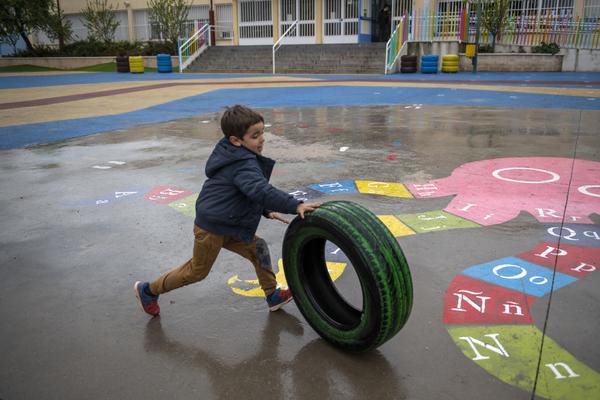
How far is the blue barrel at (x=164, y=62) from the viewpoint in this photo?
27766 millimetres

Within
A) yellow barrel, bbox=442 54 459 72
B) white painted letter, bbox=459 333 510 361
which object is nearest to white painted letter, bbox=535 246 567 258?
white painted letter, bbox=459 333 510 361

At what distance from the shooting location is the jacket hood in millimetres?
2641

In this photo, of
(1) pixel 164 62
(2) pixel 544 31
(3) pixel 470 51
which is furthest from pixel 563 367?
(1) pixel 164 62

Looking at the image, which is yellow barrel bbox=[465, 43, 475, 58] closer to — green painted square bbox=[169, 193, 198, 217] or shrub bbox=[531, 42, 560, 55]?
shrub bbox=[531, 42, 560, 55]

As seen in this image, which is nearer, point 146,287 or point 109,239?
point 146,287

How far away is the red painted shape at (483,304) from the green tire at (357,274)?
633 mm

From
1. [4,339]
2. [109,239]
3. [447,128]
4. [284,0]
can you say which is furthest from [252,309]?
[284,0]

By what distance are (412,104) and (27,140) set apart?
8.69 metres

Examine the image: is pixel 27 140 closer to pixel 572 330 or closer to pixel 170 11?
pixel 572 330

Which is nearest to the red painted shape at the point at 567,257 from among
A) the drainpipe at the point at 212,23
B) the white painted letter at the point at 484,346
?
the white painted letter at the point at 484,346

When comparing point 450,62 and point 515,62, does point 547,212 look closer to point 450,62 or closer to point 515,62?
point 450,62

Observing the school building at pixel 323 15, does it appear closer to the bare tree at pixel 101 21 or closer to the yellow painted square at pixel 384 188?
the bare tree at pixel 101 21

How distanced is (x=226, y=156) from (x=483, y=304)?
174 centimetres

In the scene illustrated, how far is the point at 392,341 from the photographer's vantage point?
104 inches
